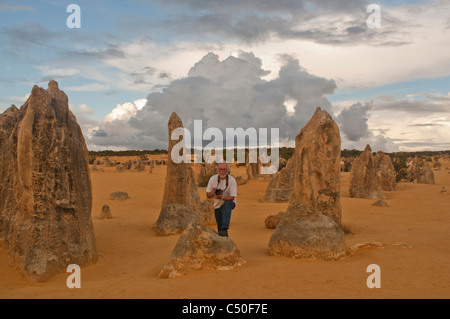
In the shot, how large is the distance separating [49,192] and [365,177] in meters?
15.6

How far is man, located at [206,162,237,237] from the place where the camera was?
7.52 meters

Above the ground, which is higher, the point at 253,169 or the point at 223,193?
the point at 253,169

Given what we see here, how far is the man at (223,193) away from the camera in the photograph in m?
7.52

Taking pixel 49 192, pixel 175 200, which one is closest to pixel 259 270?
pixel 49 192

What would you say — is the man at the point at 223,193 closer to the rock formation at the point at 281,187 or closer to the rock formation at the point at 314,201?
the rock formation at the point at 314,201

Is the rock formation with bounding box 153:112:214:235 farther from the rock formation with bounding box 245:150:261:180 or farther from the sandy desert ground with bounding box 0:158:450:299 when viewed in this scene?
the rock formation with bounding box 245:150:261:180

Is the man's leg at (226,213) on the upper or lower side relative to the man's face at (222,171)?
lower

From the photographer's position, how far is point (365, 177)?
1881 centimetres

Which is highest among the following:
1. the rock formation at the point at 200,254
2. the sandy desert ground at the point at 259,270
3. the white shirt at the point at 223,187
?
the white shirt at the point at 223,187

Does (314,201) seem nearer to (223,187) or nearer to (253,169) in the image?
→ (223,187)

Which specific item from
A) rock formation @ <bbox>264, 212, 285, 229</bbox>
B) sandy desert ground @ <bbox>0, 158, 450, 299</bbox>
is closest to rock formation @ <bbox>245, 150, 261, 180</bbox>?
sandy desert ground @ <bbox>0, 158, 450, 299</bbox>

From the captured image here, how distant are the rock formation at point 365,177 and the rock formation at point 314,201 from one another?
9635 millimetres

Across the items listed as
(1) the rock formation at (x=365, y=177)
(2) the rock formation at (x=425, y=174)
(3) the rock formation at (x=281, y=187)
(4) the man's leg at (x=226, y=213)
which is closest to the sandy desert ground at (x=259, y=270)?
(4) the man's leg at (x=226, y=213)
